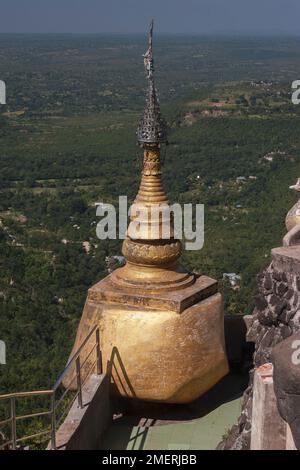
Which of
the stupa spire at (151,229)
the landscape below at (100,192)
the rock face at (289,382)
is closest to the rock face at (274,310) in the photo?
the stupa spire at (151,229)

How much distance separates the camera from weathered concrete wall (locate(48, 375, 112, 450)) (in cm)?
718

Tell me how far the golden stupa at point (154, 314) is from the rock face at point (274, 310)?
486 millimetres

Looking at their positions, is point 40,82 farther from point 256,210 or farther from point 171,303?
point 171,303

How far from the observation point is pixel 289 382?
5586 mm

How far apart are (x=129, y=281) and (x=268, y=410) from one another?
3023 mm

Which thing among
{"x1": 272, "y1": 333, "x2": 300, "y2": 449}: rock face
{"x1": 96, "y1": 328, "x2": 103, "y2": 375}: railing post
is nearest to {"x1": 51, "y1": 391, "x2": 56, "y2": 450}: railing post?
{"x1": 96, "y1": 328, "x2": 103, "y2": 375}: railing post

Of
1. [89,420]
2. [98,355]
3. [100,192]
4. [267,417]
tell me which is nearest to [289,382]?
[267,417]

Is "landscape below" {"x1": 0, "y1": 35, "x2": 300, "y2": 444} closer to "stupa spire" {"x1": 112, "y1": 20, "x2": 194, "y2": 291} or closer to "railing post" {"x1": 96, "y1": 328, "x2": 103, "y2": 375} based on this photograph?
"stupa spire" {"x1": 112, "y1": 20, "x2": 194, "y2": 291}

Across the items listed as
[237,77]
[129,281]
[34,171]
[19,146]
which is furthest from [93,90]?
[129,281]

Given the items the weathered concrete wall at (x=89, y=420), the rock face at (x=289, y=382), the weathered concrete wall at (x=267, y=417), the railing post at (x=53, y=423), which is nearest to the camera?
the rock face at (x=289, y=382)

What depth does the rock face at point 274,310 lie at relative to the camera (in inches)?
302

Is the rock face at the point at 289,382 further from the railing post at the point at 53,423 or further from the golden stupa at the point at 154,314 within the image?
the golden stupa at the point at 154,314

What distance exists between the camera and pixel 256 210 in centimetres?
5641

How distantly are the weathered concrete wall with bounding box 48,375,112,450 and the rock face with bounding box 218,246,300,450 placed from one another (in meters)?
→ 1.34
